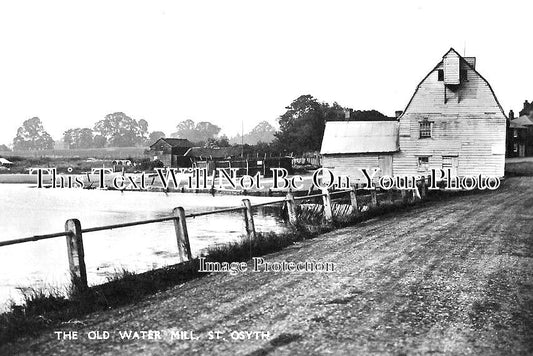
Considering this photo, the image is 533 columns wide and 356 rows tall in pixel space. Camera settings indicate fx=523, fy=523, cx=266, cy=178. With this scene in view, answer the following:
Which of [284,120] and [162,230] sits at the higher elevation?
[284,120]

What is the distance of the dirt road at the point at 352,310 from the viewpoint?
5.25 m

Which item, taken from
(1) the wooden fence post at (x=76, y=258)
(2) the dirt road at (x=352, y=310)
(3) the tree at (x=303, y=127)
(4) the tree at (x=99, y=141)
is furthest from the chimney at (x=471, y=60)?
(4) the tree at (x=99, y=141)

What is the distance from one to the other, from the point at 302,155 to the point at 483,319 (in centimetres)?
8162

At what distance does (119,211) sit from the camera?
1314 inches

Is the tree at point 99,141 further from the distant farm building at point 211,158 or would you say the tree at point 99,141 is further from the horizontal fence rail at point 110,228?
the horizontal fence rail at point 110,228

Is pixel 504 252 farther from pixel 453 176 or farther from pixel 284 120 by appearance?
pixel 284 120

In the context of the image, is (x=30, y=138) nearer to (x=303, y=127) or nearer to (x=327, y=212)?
(x=303, y=127)

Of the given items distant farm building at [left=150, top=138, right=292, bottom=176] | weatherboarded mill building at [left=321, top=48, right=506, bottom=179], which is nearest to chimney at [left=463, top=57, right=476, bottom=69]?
weatherboarded mill building at [left=321, top=48, right=506, bottom=179]

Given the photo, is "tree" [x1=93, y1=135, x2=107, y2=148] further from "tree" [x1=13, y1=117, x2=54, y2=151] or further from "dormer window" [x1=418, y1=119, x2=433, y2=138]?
"dormer window" [x1=418, y1=119, x2=433, y2=138]

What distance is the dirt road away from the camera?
525 centimetres

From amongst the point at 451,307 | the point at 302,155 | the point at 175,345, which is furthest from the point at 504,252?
the point at 302,155

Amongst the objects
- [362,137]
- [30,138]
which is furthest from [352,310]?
[30,138]

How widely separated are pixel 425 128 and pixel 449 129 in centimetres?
179

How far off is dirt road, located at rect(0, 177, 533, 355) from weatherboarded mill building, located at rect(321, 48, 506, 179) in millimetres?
30097
